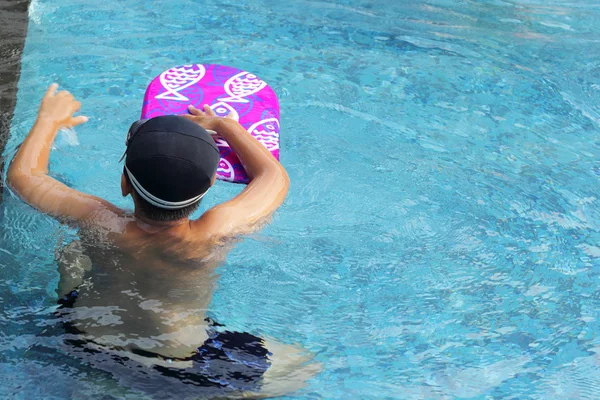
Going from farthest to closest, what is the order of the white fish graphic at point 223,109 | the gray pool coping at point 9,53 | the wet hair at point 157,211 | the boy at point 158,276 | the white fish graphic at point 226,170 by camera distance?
1. the gray pool coping at point 9,53
2. the white fish graphic at point 223,109
3. the white fish graphic at point 226,170
4. the boy at point 158,276
5. the wet hair at point 157,211

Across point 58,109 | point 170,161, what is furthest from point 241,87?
point 170,161

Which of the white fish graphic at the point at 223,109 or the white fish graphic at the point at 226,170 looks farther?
the white fish graphic at the point at 223,109

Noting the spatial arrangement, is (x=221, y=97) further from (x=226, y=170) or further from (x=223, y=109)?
(x=226, y=170)

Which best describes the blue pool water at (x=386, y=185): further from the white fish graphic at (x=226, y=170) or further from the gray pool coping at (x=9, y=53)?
the white fish graphic at (x=226, y=170)

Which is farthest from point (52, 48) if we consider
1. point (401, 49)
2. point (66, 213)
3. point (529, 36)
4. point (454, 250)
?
point (529, 36)

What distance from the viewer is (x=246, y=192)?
9.79 ft

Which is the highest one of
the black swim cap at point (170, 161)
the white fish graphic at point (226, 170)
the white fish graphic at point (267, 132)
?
the black swim cap at point (170, 161)

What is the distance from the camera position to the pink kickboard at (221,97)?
3775mm

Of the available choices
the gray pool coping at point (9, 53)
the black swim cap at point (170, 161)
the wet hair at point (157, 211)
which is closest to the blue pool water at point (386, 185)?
the gray pool coping at point (9, 53)

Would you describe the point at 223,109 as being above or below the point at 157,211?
below

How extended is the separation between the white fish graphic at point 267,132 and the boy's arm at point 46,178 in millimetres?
919

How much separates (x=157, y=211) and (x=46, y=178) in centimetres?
67

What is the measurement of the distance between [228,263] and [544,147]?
2.57m

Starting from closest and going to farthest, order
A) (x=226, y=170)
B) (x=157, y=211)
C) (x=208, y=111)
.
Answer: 1. (x=157, y=211)
2. (x=226, y=170)
3. (x=208, y=111)
